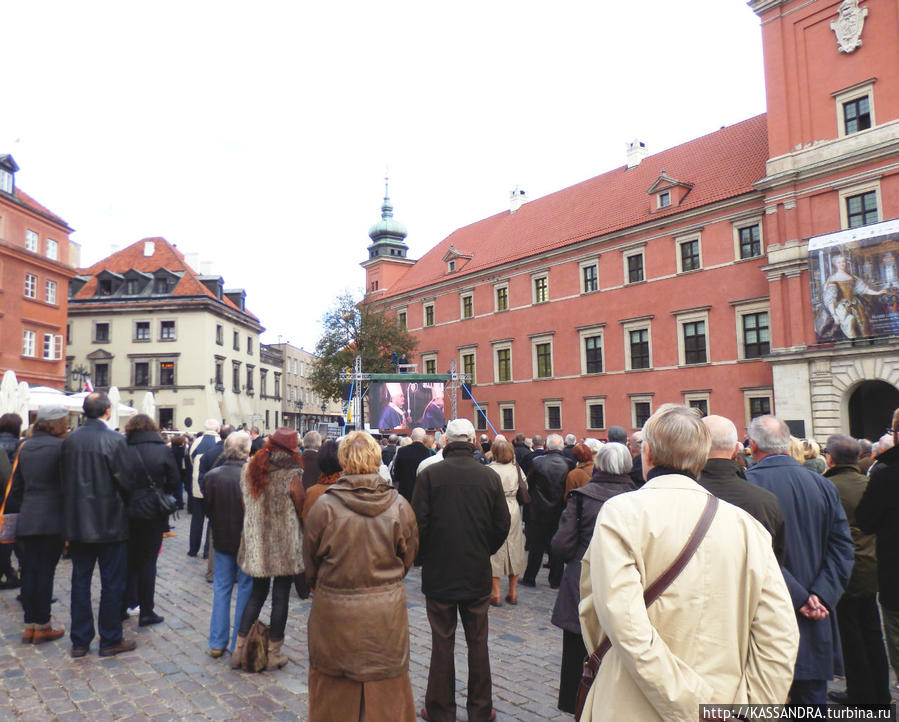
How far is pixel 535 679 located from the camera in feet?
17.1

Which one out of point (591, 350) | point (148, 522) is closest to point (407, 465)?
point (148, 522)

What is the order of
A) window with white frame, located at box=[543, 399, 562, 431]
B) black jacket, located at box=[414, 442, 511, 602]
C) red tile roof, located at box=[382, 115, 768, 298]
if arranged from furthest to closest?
window with white frame, located at box=[543, 399, 562, 431]
red tile roof, located at box=[382, 115, 768, 298]
black jacket, located at box=[414, 442, 511, 602]

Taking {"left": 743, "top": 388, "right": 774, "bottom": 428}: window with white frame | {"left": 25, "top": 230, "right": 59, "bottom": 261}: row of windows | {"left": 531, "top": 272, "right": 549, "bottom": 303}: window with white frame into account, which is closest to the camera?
{"left": 743, "top": 388, "right": 774, "bottom": 428}: window with white frame

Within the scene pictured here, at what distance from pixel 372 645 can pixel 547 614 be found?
168 inches

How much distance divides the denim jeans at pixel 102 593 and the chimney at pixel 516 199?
40453 millimetres

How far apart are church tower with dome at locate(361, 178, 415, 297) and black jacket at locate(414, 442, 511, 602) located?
4237cm

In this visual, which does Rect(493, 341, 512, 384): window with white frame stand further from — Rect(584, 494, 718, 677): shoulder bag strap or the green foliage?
Rect(584, 494, 718, 677): shoulder bag strap

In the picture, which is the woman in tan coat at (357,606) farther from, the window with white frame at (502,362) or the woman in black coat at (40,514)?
the window with white frame at (502,362)

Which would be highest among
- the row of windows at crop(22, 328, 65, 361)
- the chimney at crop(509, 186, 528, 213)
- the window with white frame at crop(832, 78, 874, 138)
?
the chimney at crop(509, 186, 528, 213)

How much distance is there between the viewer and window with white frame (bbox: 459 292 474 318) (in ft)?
130

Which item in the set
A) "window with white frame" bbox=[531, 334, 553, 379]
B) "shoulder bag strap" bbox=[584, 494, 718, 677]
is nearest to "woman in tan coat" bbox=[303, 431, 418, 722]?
"shoulder bag strap" bbox=[584, 494, 718, 677]

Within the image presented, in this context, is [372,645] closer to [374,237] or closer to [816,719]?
[816,719]

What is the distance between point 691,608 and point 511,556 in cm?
547

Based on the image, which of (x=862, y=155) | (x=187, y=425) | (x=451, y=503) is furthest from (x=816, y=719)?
(x=187, y=425)
